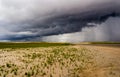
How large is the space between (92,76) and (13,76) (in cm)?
908

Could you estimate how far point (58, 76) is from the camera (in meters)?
20.9

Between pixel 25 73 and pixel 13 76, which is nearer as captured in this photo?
pixel 13 76

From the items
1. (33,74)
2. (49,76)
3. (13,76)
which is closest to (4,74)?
(13,76)

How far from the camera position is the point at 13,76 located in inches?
776

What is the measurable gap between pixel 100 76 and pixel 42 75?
22.3ft

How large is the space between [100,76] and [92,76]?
3.03 ft

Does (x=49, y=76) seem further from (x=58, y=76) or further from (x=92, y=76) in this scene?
(x=92, y=76)

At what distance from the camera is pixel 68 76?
21.0 metres

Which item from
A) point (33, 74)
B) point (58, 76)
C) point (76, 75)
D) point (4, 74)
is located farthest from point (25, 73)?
point (76, 75)

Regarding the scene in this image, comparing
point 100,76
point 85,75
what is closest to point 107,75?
point 100,76

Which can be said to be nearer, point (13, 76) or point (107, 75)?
point (13, 76)

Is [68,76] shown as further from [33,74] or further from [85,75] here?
[33,74]

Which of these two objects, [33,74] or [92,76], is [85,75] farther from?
[33,74]

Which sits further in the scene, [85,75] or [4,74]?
[85,75]
